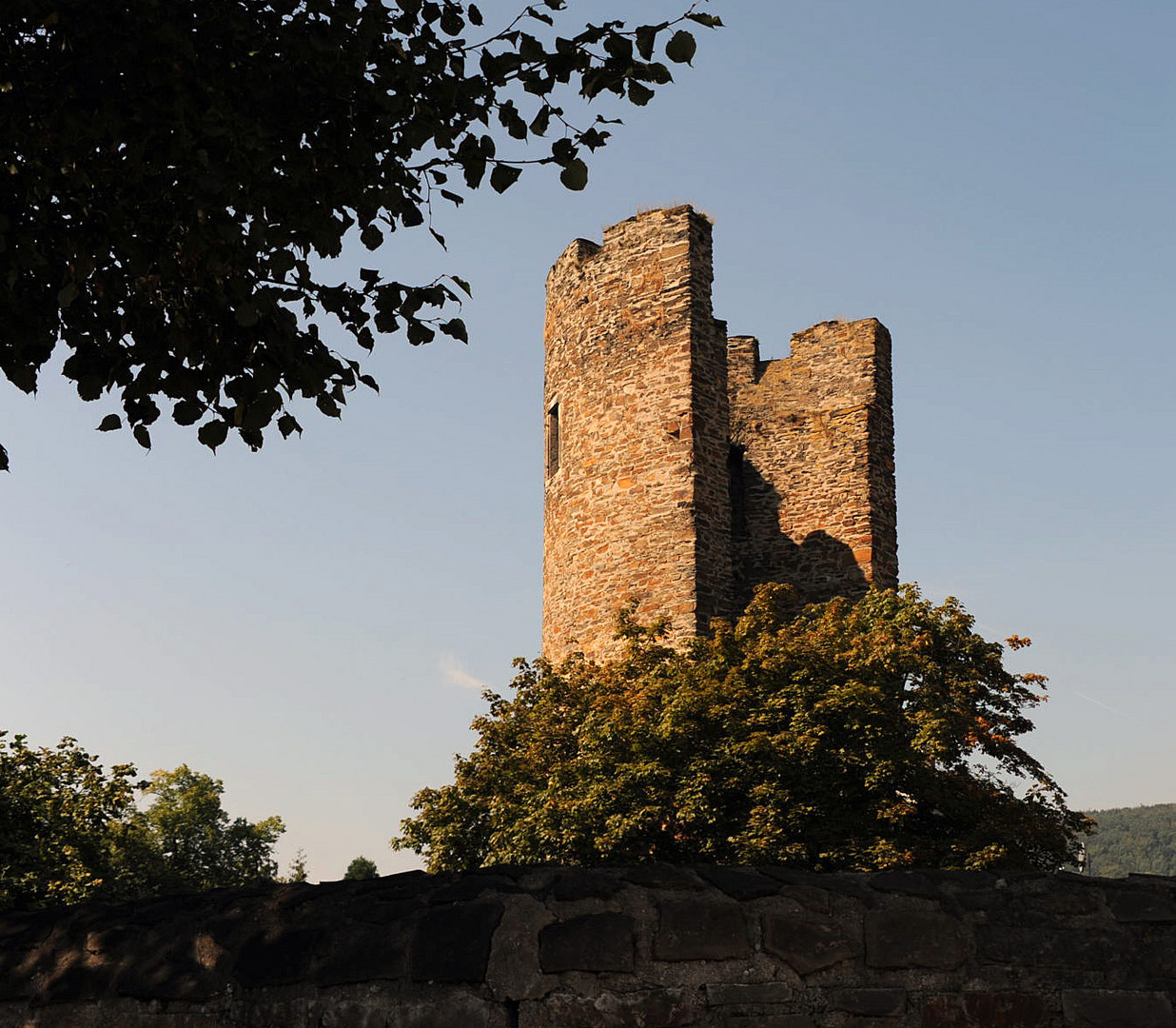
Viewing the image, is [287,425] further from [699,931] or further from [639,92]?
[699,931]

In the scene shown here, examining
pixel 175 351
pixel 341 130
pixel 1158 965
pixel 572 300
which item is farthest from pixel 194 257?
pixel 572 300

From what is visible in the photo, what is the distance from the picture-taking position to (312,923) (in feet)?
15.2

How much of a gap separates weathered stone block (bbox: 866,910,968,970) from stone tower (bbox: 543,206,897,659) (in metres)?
17.1

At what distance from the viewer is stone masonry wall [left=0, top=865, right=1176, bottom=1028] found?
4332 millimetres

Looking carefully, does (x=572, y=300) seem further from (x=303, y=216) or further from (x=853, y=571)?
(x=303, y=216)

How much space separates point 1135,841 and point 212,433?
140 meters

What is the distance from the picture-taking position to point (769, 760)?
664 inches

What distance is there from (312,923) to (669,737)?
12742mm

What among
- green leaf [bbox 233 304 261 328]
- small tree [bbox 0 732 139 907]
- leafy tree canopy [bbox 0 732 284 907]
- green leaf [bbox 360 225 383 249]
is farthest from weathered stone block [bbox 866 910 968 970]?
small tree [bbox 0 732 139 907]

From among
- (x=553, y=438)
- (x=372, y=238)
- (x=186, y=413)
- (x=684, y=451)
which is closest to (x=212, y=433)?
(x=186, y=413)

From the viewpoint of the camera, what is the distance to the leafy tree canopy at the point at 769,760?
1662 centimetres

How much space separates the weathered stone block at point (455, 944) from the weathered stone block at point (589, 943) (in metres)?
0.18

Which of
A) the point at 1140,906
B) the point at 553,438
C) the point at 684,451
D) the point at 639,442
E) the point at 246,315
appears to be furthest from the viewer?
the point at 553,438

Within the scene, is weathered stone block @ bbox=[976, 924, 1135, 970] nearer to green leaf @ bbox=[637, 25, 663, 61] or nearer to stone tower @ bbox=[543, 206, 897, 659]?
green leaf @ bbox=[637, 25, 663, 61]
